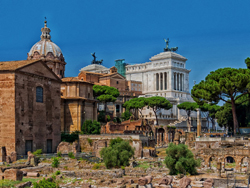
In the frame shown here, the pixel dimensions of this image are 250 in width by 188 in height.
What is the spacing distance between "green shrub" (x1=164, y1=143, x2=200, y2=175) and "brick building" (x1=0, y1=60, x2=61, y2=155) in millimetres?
19453

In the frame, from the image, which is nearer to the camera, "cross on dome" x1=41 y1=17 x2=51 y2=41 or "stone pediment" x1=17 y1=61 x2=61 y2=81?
"stone pediment" x1=17 y1=61 x2=61 y2=81

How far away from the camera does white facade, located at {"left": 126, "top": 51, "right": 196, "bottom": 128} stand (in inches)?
4503

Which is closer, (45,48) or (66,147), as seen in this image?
(66,147)

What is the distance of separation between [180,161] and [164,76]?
82944 mm

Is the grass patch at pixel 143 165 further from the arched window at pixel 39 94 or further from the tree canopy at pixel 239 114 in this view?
the tree canopy at pixel 239 114

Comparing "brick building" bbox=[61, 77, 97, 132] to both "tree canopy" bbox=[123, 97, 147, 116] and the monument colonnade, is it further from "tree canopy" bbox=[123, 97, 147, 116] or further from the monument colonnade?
the monument colonnade

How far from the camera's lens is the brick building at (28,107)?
154 ft

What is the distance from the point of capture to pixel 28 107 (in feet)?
163

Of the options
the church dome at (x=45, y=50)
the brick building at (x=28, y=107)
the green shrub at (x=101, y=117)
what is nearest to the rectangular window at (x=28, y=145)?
the brick building at (x=28, y=107)

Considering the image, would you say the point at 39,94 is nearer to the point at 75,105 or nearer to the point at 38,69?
the point at 38,69

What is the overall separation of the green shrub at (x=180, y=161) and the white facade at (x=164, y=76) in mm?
73786

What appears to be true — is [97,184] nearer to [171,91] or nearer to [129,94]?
[129,94]

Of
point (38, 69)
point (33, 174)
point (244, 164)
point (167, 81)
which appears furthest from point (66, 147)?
point (167, 81)

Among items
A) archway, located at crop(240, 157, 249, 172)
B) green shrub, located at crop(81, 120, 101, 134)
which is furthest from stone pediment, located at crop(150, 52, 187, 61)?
archway, located at crop(240, 157, 249, 172)
